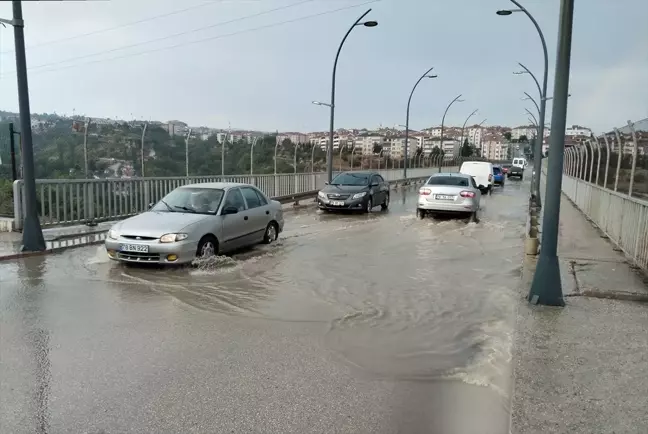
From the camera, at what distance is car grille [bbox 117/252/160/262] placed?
8570mm

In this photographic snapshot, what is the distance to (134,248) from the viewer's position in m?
8.60

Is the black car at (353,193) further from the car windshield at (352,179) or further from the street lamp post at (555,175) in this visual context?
the street lamp post at (555,175)

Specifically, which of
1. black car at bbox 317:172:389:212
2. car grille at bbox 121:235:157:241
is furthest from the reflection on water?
black car at bbox 317:172:389:212

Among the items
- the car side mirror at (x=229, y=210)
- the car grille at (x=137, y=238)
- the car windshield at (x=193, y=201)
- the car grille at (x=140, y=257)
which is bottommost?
the car grille at (x=140, y=257)

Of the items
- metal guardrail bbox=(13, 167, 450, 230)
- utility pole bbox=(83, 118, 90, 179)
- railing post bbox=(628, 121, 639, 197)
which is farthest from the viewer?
utility pole bbox=(83, 118, 90, 179)

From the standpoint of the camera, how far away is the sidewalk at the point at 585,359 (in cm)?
370

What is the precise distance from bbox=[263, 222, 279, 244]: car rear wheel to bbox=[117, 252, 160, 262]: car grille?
10.4ft

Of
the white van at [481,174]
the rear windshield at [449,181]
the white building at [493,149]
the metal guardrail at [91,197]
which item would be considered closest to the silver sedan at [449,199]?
the rear windshield at [449,181]

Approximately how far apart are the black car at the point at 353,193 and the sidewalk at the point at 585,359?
10.8m

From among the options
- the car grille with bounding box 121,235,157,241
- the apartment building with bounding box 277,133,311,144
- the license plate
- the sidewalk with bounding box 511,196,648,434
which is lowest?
the sidewalk with bounding box 511,196,648,434

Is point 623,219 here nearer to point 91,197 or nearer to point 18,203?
point 91,197

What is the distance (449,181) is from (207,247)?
432 inches

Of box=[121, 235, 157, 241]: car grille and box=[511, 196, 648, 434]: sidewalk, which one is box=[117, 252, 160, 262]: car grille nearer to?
box=[121, 235, 157, 241]: car grille

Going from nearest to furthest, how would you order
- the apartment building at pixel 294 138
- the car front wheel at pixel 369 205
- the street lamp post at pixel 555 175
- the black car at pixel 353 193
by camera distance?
the street lamp post at pixel 555 175, the black car at pixel 353 193, the car front wheel at pixel 369 205, the apartment building at pixel 294 138
